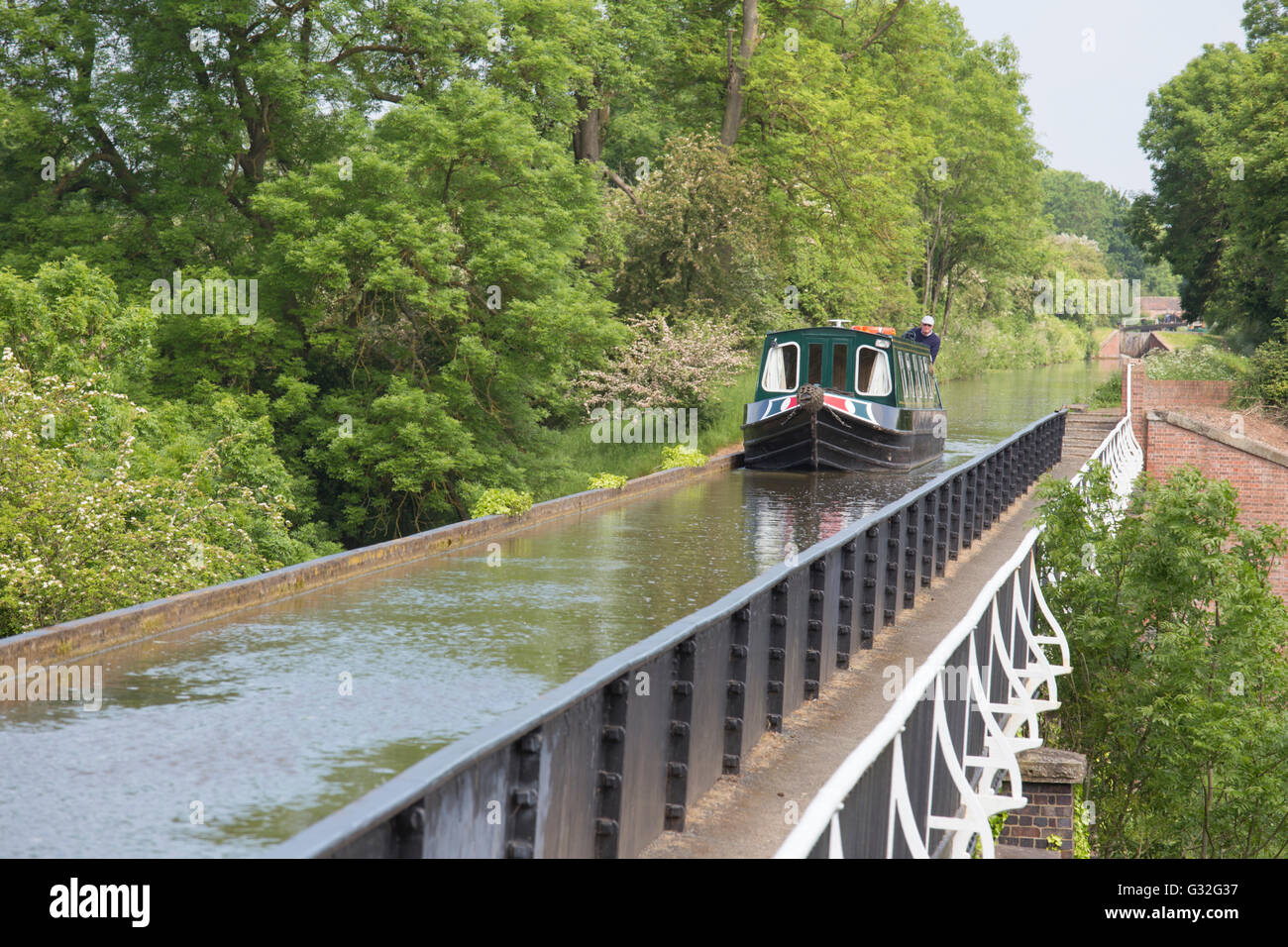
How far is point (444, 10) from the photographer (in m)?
28.4

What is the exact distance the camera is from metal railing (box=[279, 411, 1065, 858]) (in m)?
3.53

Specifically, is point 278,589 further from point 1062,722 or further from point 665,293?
point 665,293

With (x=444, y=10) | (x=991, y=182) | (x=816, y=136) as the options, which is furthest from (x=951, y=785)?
(x=991, y=182)

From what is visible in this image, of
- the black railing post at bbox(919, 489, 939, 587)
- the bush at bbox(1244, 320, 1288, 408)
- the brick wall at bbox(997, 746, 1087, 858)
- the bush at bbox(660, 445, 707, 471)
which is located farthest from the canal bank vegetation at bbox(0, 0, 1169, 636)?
the brick wall at bbox(997, 746, 1087, 858)

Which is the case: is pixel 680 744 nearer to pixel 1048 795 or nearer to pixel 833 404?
pixel 1048 795

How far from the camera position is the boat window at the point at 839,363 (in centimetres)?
2216

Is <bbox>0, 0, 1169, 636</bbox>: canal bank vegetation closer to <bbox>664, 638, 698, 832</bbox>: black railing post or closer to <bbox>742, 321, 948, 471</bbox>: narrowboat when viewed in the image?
<bbox>742, 321, 948, 471</bbox>: narrowboat

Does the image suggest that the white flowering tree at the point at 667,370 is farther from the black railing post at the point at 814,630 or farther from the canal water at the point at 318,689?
the black railing post at the point at 814,630

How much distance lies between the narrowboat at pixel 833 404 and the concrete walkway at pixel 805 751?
849cm

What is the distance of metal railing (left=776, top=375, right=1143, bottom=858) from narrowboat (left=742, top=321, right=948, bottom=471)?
13164mm

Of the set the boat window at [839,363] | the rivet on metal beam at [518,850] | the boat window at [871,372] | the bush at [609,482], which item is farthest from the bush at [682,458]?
the rivet on metal beam at [518,850]

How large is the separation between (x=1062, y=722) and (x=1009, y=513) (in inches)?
226

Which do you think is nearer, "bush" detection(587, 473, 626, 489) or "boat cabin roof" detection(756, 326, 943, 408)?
"bush" detection(587, 473, 626, 489)

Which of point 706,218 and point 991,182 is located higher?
point 991,182
